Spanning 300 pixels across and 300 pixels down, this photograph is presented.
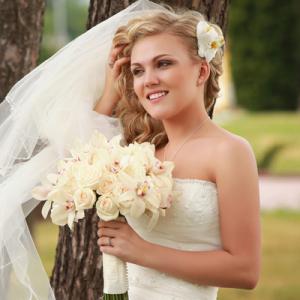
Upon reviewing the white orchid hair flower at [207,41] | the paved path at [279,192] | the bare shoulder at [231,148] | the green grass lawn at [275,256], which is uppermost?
the white orchid hair flower at [207,41]

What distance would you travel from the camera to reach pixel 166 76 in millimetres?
3076

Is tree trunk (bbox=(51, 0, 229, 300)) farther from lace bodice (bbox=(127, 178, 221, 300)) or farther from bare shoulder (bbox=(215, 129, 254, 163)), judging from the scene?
bare shoulder (bbox=(215, 129, 254, 163))

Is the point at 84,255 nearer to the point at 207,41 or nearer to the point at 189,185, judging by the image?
the point at 189,185

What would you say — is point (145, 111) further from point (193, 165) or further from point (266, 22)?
point (266, 22)

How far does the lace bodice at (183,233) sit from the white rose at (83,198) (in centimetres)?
30

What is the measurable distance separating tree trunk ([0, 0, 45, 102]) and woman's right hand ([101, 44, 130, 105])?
4.87 ft

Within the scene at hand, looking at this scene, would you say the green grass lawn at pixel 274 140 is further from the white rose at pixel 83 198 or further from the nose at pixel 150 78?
the white rose at pixel 83 198

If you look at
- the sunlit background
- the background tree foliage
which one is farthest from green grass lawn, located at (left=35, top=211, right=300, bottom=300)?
the background tree foliage

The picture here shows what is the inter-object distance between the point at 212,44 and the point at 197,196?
0.54 m

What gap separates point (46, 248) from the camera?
31.8 ft

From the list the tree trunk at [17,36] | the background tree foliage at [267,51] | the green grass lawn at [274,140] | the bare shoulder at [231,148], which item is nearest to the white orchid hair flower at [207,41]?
the bare shoulder at [231,148]

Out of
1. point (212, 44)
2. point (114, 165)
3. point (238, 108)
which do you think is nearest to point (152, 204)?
point (114, 165)

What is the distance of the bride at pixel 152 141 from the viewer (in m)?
3.01

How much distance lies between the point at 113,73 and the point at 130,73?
0.25 feet
